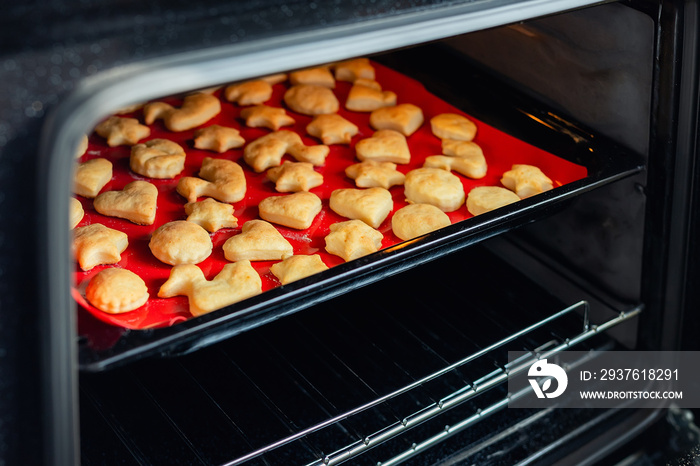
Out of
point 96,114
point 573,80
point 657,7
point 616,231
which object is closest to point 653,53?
point 657,7

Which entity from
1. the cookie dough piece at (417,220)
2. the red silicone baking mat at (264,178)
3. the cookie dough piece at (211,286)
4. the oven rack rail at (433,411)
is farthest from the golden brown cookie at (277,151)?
the oven rack rail at (433,411)

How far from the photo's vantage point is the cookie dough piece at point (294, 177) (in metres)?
1.48

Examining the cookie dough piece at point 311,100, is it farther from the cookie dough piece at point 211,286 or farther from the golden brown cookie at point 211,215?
the cookie dough piece at point 211,286

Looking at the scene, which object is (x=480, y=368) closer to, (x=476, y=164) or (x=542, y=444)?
(x=542, y=444)

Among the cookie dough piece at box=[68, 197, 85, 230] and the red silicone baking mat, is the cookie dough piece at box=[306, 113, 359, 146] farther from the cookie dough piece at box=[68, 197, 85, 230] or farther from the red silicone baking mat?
the cookie dough piece at box=[68, 197, 85, 230]

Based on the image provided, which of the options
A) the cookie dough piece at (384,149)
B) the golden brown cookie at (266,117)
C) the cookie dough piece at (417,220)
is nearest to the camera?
the cookie dough piece at (417,220)

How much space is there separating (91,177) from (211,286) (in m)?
0.39

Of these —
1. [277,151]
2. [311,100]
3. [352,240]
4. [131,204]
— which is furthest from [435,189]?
[131,204]

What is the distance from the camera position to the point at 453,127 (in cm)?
165

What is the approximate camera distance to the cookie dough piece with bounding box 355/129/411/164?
158 cm

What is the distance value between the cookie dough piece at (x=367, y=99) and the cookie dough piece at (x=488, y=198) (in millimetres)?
387

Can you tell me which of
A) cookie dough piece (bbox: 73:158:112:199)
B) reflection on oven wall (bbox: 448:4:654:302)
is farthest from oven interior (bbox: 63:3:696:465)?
cookie dough piece (bbox: 73:158:112:199)

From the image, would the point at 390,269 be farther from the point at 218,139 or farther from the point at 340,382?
the point at 218,139

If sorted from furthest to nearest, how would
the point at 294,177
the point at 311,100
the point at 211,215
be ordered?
the point at 311,100
the point at 294,177
the point at 211,215
